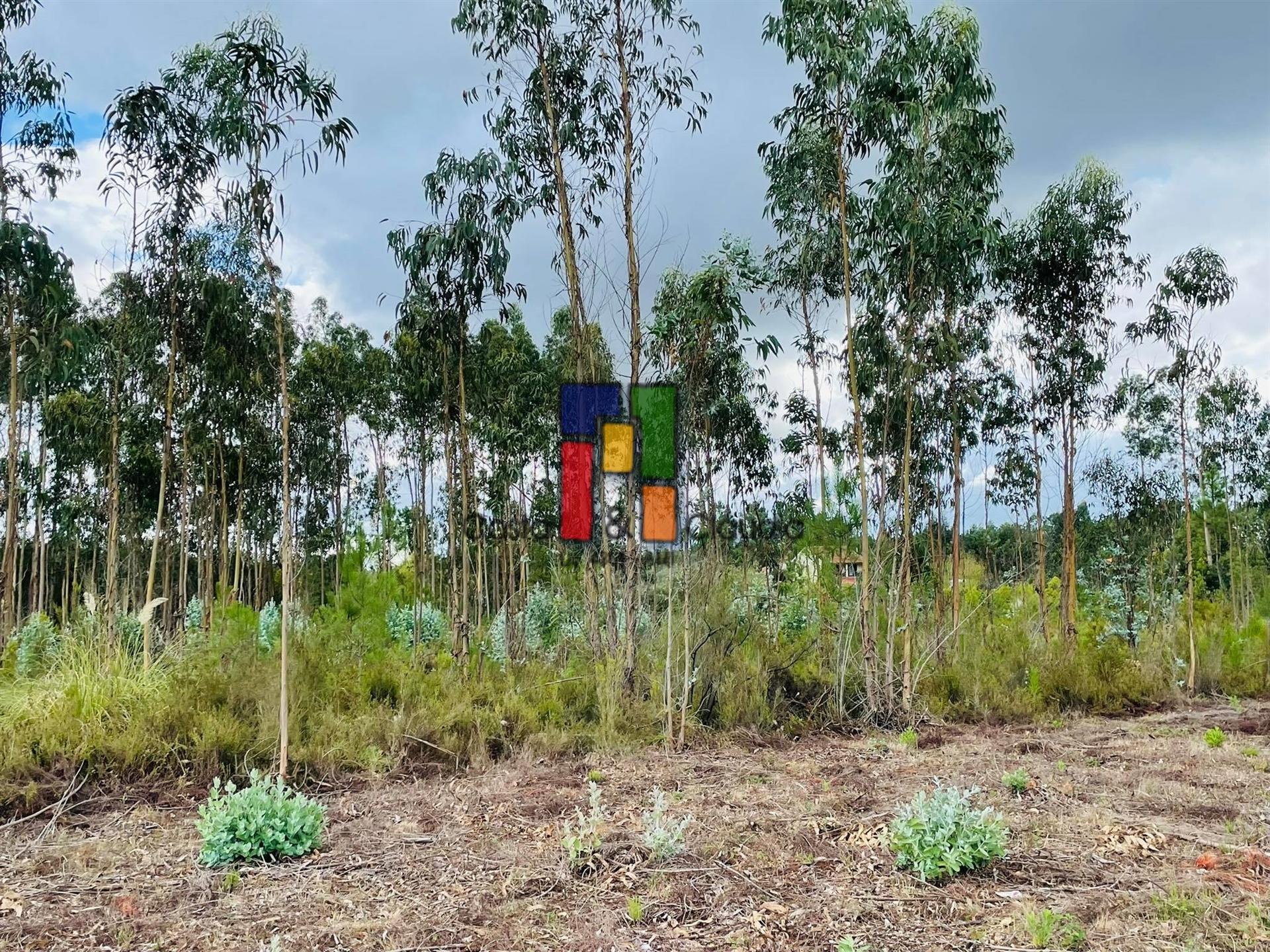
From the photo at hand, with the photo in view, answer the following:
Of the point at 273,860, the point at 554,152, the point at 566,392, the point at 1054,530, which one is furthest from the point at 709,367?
the point at 1054,530

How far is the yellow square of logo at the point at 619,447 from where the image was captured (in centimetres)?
739

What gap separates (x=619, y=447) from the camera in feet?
24.5

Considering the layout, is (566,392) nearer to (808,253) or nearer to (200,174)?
(808,253)

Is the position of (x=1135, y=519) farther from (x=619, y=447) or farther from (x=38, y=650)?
(x=38, y=650)

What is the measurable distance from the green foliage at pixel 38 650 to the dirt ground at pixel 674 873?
7.33 ft

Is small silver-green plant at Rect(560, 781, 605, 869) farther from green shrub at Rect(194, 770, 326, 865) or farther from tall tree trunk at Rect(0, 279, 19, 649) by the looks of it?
tall tree trunk at Rect(0, 279, 19, 649)

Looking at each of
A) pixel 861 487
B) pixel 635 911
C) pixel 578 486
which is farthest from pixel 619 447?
pixel 635 911

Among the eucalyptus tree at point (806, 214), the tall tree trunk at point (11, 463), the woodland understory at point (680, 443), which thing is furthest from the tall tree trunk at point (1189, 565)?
the tall tree trunk at point (11, 463)

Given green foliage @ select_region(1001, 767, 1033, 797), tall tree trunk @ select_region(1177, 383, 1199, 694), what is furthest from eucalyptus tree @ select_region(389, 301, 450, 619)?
tall tree trunk @ select_region(1177, 383, 1199, 694)

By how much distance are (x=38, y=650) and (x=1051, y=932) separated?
780 cm

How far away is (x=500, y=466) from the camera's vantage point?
12.4 metres

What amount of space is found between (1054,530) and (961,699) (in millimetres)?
13383

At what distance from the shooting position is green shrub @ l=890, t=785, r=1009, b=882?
340cm

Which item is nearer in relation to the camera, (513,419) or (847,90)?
(847,90)
